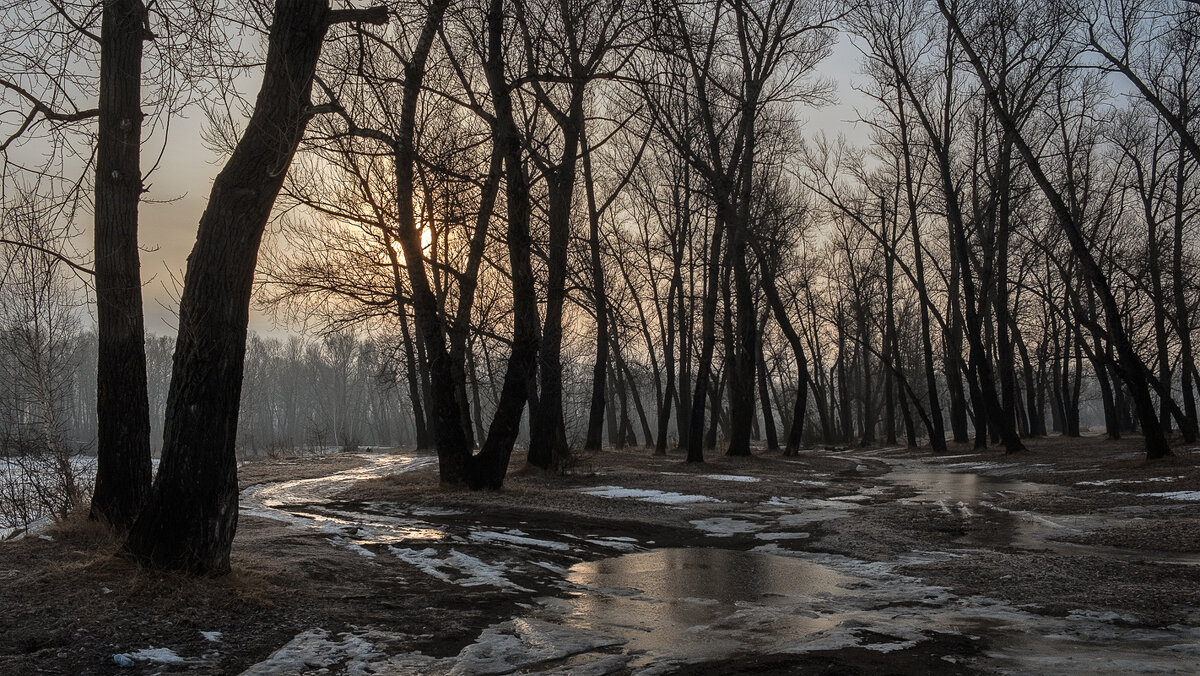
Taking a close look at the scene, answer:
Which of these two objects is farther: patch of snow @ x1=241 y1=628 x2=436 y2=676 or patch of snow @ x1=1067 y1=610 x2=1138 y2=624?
patch of snow @ x1=1067 y1=610 x2=1138 y2=624

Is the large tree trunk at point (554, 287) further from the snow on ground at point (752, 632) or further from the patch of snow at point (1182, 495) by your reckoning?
the patch of snow at point (1182, 495)

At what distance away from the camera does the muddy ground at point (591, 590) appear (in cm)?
424

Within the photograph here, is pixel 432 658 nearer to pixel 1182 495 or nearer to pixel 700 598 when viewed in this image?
pixel 700 598

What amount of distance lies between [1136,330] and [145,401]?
36708mm

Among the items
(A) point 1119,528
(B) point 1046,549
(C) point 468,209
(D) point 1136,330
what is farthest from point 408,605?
(D) point 1136,330

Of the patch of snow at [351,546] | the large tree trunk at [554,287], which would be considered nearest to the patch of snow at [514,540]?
the patch of snow at [351,546]

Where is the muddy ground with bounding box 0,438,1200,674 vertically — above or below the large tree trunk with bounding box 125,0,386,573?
below

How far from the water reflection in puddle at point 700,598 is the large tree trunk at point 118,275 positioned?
458 cm

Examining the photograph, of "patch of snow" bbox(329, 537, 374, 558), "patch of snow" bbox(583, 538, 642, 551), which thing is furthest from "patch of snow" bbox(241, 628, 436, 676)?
"patch of snow" bbox(583, 538, 642, 551)

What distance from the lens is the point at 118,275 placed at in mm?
7918

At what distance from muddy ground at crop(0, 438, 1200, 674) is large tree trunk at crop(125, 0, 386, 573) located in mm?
342

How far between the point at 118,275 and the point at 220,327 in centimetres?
310

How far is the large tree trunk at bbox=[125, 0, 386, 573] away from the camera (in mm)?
5574

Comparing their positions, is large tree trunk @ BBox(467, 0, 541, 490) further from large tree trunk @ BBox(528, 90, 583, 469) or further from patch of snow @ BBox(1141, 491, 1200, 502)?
patch of snow @ BBox(1141, 491, 1200, 502)
